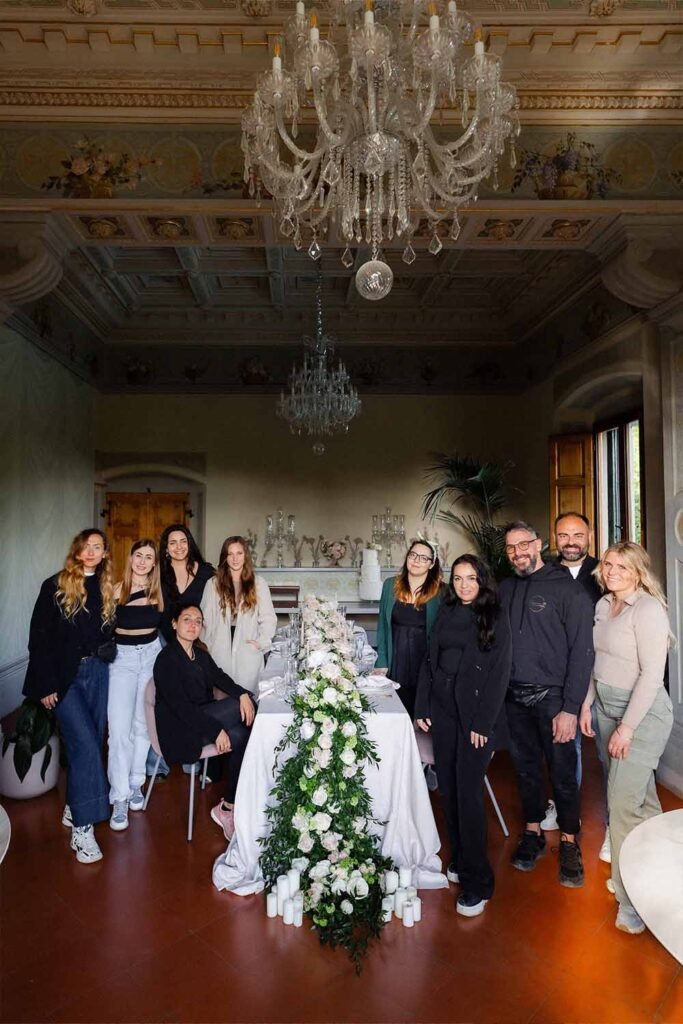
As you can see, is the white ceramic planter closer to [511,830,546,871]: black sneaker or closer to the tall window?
[511,830,546,871]: black sneaker

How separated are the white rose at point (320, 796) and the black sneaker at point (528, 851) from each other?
1.20 meters

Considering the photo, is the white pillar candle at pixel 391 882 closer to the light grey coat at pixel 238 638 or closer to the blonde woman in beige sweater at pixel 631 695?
the blonde woman in beige sweater at pixel 631 695

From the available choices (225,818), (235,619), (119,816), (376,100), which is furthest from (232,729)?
(376,100)

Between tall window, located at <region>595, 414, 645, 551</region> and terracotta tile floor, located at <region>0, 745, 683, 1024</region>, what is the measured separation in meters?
3.83

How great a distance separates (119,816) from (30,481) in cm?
394

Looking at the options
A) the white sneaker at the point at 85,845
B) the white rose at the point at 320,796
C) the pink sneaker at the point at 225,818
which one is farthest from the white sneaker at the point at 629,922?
Result: the white sneaker at the point at 85,845

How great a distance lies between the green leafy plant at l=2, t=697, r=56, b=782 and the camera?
376 cm

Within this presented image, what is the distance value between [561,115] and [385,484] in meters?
5.25

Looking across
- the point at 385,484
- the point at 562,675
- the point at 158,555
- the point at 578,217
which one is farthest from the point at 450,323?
the point at 562,675

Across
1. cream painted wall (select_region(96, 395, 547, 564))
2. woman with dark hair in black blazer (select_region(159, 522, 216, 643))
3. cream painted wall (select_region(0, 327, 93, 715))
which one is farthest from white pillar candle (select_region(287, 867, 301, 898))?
cream painted wall (select_region(96, 395, 547, 564))

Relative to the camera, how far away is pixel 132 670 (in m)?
3.75

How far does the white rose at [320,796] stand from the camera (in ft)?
8.94

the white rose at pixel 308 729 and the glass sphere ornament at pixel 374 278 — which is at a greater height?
the glass sphere ornament at pixel 374 278

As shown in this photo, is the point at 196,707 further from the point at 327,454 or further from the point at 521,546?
the point at 327,454
